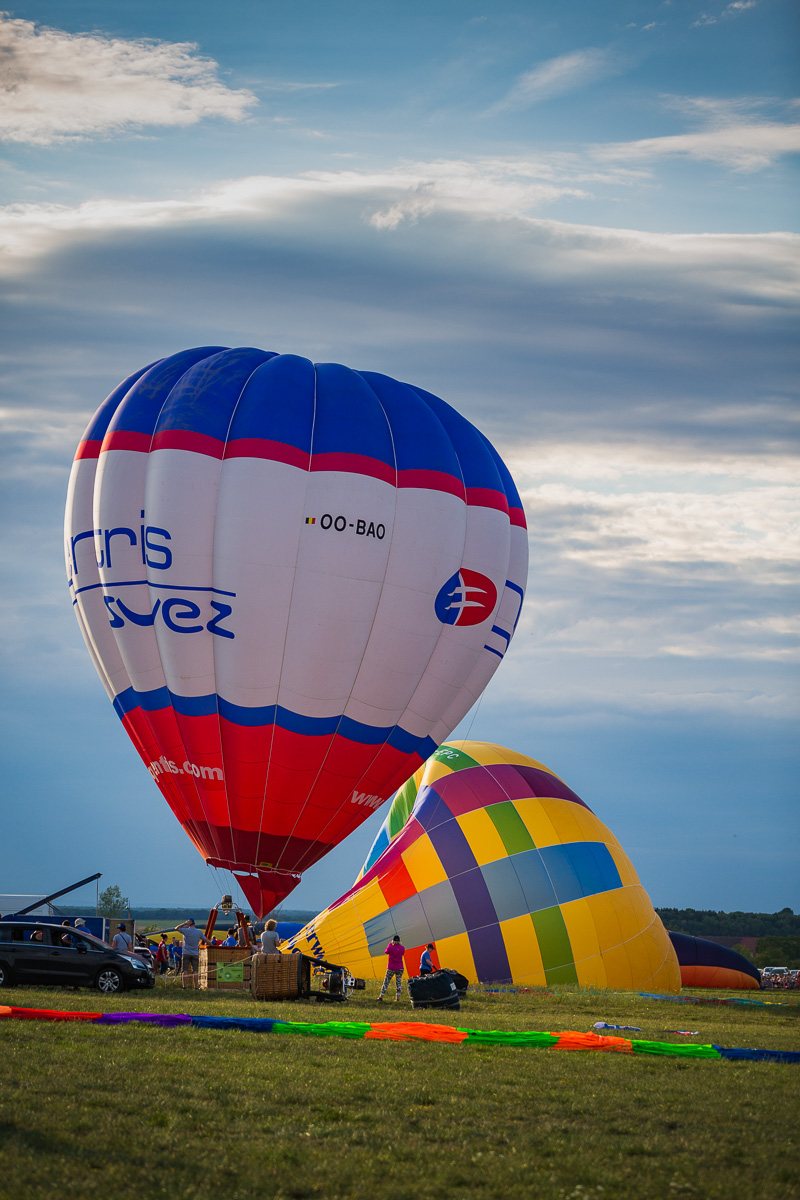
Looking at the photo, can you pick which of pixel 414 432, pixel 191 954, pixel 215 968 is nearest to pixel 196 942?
pixel 191 954

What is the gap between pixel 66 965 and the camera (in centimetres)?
1752

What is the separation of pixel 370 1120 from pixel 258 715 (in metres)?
13.4

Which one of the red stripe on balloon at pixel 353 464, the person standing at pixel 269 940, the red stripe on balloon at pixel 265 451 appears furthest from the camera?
the red stripe on balloon at pixel 353 464

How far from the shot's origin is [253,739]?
21703mm

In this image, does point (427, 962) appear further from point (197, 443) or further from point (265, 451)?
point (197, 443)

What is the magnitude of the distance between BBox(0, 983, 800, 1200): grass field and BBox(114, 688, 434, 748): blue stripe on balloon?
9.43 m

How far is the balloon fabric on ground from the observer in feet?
77.5

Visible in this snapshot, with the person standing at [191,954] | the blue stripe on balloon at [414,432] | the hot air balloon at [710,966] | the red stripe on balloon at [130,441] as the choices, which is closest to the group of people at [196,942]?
the person standing at [191,954]

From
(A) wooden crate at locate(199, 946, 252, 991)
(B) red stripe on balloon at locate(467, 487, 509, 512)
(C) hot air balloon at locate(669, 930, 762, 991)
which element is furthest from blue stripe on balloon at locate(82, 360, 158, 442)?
(C) hot air balloon at locate(669, 930, 762, 991)

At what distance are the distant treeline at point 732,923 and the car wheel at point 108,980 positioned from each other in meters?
84.6

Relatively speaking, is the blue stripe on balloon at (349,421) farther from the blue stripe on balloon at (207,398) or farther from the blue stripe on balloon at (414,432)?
the blue stripe on balloon at (207,398)

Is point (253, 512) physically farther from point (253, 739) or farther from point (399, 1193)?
point (399, 1193)

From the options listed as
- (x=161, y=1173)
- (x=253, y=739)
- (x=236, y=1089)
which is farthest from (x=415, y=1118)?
(x=253, y=739)

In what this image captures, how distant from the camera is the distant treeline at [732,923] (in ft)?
328
